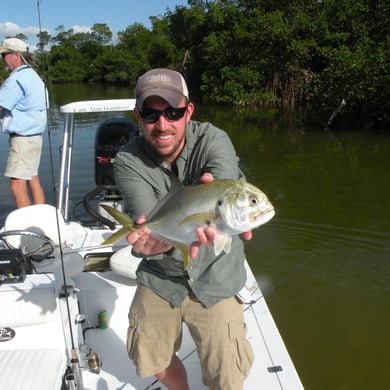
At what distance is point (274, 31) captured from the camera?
2500 cm

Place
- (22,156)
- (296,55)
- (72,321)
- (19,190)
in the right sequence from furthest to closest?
(296,55), (19,190), (22,156), (72,321)

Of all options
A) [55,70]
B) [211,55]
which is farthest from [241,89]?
[55,70]

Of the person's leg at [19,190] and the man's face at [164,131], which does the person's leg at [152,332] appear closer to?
the man's face at [164,131]

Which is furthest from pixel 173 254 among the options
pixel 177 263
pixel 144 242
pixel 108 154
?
pixel 108 154

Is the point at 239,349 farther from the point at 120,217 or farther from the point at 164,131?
the point at 164,131

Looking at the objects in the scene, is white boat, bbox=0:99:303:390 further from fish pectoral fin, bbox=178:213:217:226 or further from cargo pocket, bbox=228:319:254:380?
fish pectoral fin, bbox=178:213:217:226

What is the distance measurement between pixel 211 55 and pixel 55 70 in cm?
4825

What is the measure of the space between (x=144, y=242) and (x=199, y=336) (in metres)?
0.68

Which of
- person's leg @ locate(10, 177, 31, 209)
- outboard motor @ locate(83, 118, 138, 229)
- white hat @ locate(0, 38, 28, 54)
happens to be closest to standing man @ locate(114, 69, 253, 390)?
outboard motor @ locate(83, 118, 138, 229)

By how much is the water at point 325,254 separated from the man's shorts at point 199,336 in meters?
2.40

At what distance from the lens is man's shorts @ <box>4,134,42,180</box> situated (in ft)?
18.5

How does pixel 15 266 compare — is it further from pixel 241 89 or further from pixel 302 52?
pixel 241 89

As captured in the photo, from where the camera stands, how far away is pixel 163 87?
2.27 metres

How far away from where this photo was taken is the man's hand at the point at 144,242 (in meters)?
2.12
